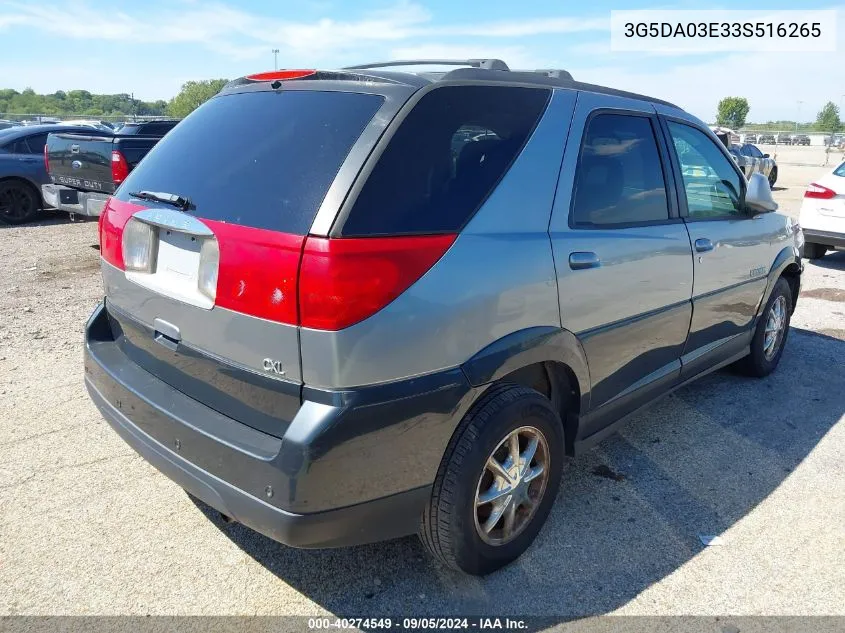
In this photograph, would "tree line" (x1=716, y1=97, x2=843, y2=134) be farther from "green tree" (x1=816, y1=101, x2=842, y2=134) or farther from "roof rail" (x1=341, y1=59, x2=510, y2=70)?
"roof rail" (x1=341, y1=59, x2=510, y2=70)

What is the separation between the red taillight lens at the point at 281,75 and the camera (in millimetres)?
2553

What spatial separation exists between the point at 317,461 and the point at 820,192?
8785 millimetres

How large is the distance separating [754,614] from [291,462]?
1.82 metres

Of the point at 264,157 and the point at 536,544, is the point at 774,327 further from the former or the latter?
the point at 264,157

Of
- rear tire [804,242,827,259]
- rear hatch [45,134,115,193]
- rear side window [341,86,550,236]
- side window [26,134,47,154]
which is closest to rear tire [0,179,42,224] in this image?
side window [26,134,47,154]

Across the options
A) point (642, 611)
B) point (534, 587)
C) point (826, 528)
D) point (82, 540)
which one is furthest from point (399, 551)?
point (826, 528)

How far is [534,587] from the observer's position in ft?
8.52

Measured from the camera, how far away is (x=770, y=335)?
15.7 feet

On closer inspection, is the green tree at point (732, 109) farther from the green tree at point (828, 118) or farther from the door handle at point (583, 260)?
the door handle at point (583, 260)

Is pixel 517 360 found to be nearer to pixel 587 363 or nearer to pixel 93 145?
pixel 587 363

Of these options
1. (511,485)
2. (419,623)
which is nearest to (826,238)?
(511,485)

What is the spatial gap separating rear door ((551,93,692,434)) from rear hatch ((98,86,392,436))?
1002 millimetres

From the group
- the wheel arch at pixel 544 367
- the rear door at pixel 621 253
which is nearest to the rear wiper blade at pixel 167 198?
the wheel arch at pixel 544 367

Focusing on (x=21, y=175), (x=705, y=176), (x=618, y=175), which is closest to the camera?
(x=618, y=175)
